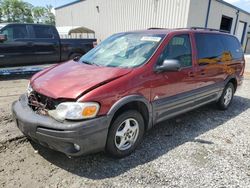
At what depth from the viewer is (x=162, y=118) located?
3756 mm

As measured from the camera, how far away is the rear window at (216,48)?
441cm

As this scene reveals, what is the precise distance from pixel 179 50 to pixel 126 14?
55.6 ft

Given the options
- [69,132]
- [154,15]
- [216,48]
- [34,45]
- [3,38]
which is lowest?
[69,132]

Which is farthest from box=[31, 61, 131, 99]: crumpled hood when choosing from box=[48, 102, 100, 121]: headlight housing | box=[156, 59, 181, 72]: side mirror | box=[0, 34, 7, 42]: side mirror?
box=[0, 34, 7, 42]: side mirror

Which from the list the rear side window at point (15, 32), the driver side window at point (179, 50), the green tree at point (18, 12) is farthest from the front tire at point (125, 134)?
the green tree at point (18, 12)

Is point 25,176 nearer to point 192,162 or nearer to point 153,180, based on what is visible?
point 153,180

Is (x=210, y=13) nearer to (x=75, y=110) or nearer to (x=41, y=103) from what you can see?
(x=41, y=103)

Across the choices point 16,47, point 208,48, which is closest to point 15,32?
point 16,47

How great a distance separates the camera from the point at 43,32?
8.92 metres

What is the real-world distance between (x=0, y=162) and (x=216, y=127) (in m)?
3.77

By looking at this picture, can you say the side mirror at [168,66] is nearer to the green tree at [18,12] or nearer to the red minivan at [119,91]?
the red minivan at [119,91]

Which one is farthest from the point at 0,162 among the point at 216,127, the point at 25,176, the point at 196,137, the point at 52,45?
the point at 52,45

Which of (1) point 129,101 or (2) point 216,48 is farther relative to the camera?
(2) point 216,48

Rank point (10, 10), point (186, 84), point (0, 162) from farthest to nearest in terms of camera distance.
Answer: point (10, 10), point (186, 84), point (0, 162)
